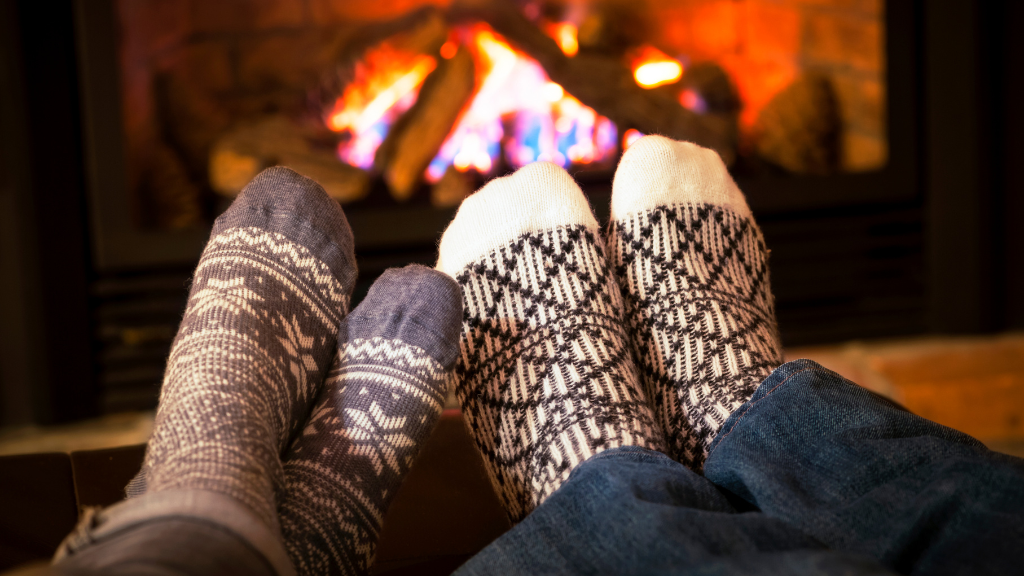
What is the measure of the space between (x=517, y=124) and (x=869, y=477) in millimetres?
841

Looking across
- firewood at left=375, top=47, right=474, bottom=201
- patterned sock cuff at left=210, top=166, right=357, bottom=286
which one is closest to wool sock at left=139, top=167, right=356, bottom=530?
patterned sock cuff at left=210, top=166, right=357, bottom=286

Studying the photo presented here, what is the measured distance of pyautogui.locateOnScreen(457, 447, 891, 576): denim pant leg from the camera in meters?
0.33

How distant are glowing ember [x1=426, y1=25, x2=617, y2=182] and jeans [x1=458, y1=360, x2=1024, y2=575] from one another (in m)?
0.73

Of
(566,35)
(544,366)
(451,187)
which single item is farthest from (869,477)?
(566,35)

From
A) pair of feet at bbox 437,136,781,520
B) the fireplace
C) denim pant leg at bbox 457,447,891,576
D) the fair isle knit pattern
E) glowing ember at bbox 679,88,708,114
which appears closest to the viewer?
denim pant leg at bbox 457,447,891,576

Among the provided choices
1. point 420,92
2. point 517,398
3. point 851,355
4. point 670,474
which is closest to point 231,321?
point 517,398

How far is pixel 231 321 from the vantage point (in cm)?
61

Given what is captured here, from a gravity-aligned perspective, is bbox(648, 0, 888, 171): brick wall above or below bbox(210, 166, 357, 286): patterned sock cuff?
above

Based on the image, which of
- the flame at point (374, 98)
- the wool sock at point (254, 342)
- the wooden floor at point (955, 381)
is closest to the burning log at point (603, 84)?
the flame at point (374, 98)

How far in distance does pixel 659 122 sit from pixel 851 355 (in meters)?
0.46

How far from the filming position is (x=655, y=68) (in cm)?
120

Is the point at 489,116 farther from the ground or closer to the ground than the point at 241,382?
farther from the ground

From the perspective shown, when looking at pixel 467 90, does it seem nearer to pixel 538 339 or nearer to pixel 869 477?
pixel 538 339

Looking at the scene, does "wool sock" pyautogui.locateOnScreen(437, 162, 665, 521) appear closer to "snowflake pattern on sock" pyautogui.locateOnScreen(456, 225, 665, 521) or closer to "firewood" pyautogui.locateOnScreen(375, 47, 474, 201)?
"snowflake pattern on sock" pyautogui.locateOnScreen(456, 225, 665, 521)
